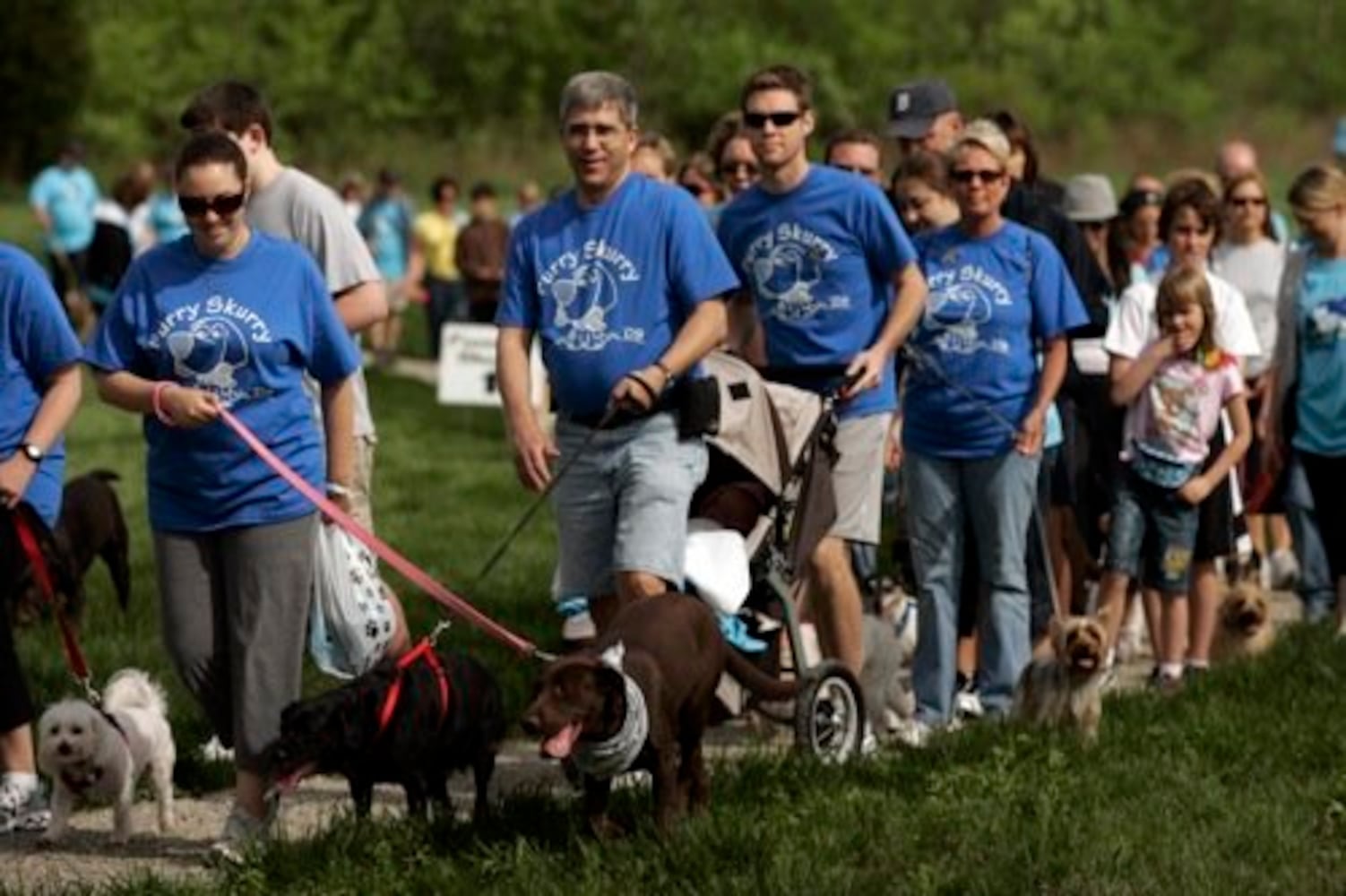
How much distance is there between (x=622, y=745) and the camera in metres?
7.76

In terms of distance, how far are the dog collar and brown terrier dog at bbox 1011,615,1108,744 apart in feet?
8.44

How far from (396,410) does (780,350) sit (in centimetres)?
1708

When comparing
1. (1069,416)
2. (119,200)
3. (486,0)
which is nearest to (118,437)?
Answer: (119,200)

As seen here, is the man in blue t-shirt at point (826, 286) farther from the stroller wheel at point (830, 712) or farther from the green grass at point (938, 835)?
the green grass at point (938, 835)

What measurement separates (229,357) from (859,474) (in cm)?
286

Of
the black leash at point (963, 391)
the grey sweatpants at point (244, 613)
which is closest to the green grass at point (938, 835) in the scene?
the grey sweatpants at point (244, 613)

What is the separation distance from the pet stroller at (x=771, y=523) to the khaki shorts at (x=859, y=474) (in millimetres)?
174

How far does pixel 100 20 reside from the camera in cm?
7288

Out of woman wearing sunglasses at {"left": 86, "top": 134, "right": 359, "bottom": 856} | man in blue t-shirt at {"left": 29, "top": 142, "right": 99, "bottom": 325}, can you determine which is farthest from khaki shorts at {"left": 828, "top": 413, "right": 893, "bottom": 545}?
man in blue t-shirt at {"left": 29, "top": 142, "right": 99, "bottom": 325}

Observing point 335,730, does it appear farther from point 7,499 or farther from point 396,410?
point 396,410

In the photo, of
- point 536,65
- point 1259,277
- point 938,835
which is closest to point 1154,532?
point 1259,277

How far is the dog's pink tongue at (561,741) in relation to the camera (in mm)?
7586

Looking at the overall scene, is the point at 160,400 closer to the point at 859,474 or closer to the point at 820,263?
the point at 820,263

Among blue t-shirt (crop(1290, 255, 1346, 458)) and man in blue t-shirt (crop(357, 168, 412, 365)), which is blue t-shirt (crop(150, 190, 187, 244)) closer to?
man in blue t-shirt (crop(357, 168, 412, 365))
